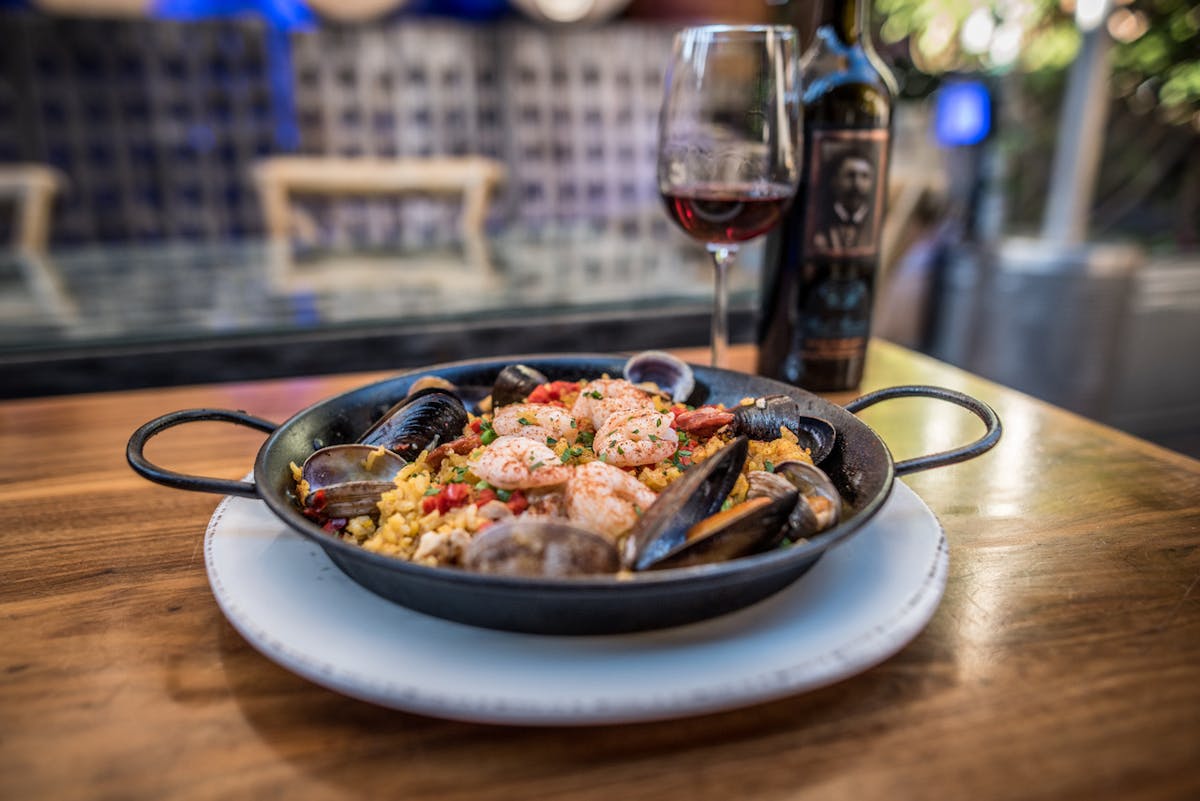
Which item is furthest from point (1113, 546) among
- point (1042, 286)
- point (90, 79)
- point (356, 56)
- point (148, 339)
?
point (90, 79)

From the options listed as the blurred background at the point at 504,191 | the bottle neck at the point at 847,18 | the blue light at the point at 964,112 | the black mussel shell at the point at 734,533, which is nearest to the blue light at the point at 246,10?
the blurred background at the point at 504,191

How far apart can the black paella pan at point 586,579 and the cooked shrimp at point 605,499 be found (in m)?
0.08

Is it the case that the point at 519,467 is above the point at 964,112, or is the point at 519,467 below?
below

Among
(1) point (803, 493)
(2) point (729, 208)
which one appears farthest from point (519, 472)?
(2) point (729, 208)

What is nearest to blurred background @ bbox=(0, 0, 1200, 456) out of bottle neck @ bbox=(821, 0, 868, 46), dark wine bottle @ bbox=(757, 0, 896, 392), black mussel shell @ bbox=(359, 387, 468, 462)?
dark wine bottle @ bbox=(757, 0, 896, 392)

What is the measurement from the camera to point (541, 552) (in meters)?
0.55

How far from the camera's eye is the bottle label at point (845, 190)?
1.16 m

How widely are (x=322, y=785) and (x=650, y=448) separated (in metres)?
Answer: 0.39

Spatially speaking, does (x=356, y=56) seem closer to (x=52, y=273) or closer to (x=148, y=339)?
(x=52, y=273)

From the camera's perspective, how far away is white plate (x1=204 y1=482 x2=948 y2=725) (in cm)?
50

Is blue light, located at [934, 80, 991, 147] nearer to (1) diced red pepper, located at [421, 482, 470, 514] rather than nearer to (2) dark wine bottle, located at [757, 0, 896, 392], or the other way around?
(2) dark wine bottle, located at [757, 0, 896, 392]

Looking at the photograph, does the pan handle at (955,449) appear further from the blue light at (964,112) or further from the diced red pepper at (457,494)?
the blue light at (964,112)

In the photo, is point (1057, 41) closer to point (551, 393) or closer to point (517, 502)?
point (551, 393)

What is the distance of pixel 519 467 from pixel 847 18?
88cm
